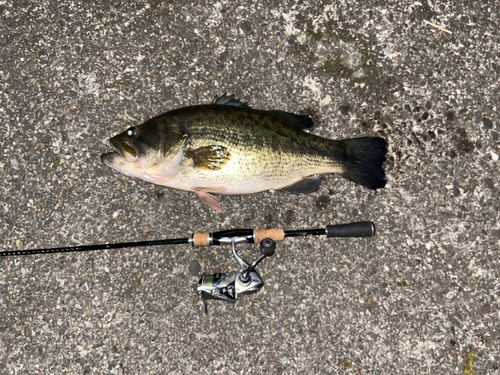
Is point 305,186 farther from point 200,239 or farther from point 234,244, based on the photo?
point 200,239

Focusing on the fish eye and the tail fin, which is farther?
the tail fin

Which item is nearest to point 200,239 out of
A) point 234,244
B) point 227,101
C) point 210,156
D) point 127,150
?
point 234,244

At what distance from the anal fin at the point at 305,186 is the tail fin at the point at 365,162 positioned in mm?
239

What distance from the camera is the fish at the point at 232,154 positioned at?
2.62 m

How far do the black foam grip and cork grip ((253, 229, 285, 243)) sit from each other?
0.37 metres

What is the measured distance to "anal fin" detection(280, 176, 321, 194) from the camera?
288 cm

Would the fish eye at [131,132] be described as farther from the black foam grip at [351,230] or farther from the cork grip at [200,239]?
the black foam grip at [351,230]

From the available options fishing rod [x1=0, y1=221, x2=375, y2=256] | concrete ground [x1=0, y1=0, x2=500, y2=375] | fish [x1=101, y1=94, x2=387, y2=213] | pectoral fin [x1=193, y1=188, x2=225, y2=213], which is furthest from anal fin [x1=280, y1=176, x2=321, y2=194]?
pectoral fin [x1=193, y1=188, x2=225, y2=213]

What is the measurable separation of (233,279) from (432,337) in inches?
67.1

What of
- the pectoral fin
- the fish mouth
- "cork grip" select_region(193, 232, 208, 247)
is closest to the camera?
the fish mouth

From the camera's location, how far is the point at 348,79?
3.16 m

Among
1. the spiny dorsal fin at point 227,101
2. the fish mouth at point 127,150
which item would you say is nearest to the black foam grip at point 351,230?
the spiny dorsal fin at point 227,101

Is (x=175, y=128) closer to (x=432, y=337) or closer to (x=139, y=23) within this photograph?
(x=139, y=23)

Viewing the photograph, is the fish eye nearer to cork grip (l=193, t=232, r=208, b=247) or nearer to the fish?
the fish
